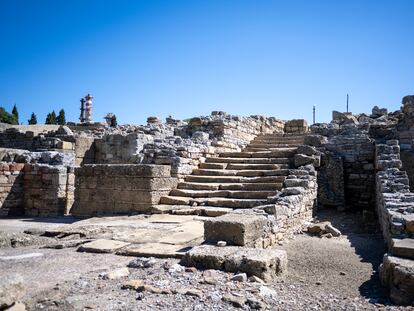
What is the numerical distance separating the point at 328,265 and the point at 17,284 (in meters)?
3.84

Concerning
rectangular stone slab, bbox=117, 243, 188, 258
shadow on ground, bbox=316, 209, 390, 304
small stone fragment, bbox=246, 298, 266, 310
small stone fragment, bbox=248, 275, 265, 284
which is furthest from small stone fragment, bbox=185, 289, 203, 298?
shadow on ground, bbox=316, 209, 390, 304

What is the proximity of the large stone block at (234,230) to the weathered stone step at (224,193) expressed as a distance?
2.94 metres

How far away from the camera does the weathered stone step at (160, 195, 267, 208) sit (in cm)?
762

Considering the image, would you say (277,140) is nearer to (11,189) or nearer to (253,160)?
(253,160)

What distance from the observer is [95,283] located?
3.58m

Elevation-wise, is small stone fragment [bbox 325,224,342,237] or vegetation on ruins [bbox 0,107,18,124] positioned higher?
vegetation on ruins [bbox 0,107,18,124]

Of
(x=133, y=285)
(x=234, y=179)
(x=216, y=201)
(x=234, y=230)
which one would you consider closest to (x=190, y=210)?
(x=216, y=201)

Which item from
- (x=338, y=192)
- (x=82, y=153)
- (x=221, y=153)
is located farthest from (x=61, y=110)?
(x=338, y=192)

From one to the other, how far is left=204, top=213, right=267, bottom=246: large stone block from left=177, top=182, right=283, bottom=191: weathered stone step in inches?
129

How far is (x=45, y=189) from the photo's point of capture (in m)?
10.0

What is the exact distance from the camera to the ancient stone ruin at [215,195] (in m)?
4.14

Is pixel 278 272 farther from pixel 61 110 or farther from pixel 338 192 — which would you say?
pixel 61 110

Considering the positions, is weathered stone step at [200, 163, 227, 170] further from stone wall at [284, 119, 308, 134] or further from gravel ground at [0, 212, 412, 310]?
stone wall at [284, 119, 308, 134]

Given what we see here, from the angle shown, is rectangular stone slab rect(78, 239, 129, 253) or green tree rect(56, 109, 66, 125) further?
green tree rect(56, 109, 66, 125)
